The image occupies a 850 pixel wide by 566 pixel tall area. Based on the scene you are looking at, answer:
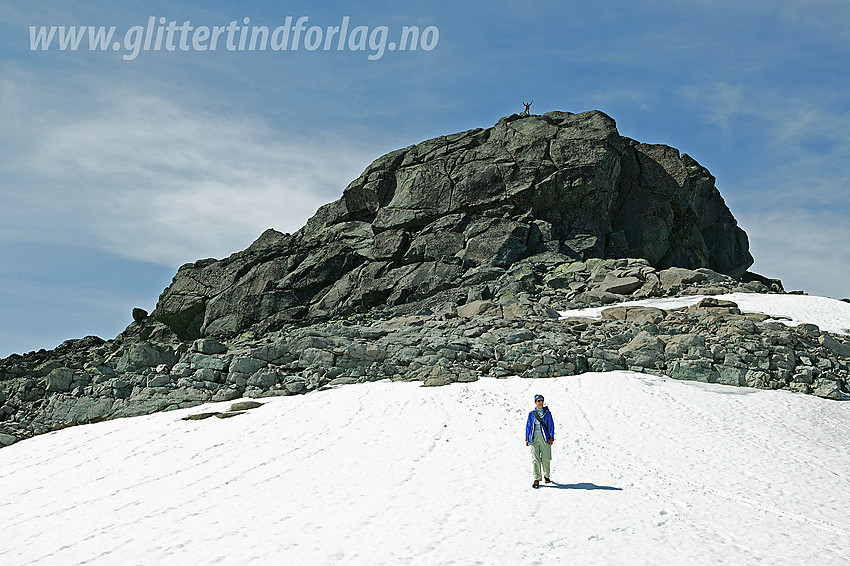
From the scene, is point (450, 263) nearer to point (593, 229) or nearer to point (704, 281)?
point (593, 229)

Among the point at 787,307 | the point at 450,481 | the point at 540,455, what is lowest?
the point at 450,481

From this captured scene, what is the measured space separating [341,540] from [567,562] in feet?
11.9

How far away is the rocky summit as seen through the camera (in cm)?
2597

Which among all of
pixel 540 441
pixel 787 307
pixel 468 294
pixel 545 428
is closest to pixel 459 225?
pixel 468 294

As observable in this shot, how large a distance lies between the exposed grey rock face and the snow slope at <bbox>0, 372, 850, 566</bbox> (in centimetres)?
2255

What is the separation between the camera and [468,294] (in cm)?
4131

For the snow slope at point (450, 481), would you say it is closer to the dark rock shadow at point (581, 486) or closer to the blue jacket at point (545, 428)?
the dark rock shadow at point (581, 486)

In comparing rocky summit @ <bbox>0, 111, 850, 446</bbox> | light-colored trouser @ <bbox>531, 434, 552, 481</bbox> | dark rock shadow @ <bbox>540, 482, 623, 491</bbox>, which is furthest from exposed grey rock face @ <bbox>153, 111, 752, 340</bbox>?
dark rock shadow @ <bbox>540, 482, 623, 491</bbox>

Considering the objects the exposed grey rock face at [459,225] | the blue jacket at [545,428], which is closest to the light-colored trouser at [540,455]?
the blue jacket at [545,428]

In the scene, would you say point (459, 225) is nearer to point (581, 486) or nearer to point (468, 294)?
point (468, 294)

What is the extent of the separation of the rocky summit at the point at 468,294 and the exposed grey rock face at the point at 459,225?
0.14 m

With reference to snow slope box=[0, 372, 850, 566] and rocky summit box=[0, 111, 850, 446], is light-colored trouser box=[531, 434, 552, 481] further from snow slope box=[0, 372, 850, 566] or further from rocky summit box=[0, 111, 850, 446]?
rocky summit box=[0, 111, 850, 446]

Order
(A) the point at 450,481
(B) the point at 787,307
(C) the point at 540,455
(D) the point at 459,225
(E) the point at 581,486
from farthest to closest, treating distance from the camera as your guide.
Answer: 1. (D) the point at 459,225
2. (B) the point at 787,307
3. (A) the point at 450,481
4. (C) the point at 540,455
5. (E) the point at 581,486

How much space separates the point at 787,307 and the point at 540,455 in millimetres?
26932
